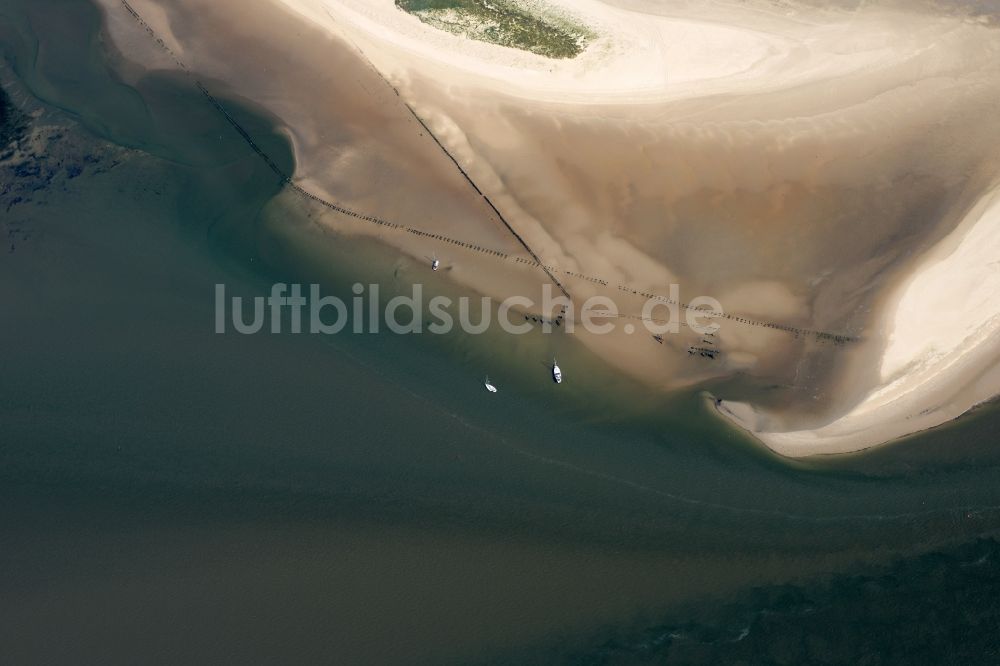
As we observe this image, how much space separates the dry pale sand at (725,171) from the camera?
1526 cm

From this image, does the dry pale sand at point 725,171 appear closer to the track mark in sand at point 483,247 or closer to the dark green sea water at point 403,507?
the track mark in sand at point 483,247

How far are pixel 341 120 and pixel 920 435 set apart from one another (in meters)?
14.0

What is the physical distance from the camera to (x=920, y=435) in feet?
48.9

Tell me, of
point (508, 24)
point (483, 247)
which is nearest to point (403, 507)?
point (483, 247)

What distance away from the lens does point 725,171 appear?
16.3 metres

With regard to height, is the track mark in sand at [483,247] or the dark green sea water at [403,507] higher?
the track mark in sand at [483,247]

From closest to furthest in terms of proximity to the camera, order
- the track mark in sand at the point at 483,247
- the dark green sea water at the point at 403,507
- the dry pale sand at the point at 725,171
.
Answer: the dark green sea water at the point at 403,507 → the dry pale sand at the point at 725,171 → the track mark in sand at the point at 483,247

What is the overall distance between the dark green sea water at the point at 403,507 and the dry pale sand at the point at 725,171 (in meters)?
1.22

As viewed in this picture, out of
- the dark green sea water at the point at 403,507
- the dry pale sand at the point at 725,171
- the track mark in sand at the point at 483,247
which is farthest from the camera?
the track mark in sand at the point at 483,247

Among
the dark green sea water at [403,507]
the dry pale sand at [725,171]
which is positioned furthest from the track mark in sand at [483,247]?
the dark green sea water at [403,507]

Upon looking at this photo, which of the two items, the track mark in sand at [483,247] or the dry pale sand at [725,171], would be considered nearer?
the dry pale sand at [725,171]

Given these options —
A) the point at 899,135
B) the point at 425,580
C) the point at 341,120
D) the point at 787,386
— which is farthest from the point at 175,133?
the point at 899,135

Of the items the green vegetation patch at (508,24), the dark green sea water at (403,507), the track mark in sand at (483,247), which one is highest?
the green vegetation patch at (508,24)

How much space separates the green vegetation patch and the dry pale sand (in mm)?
287
